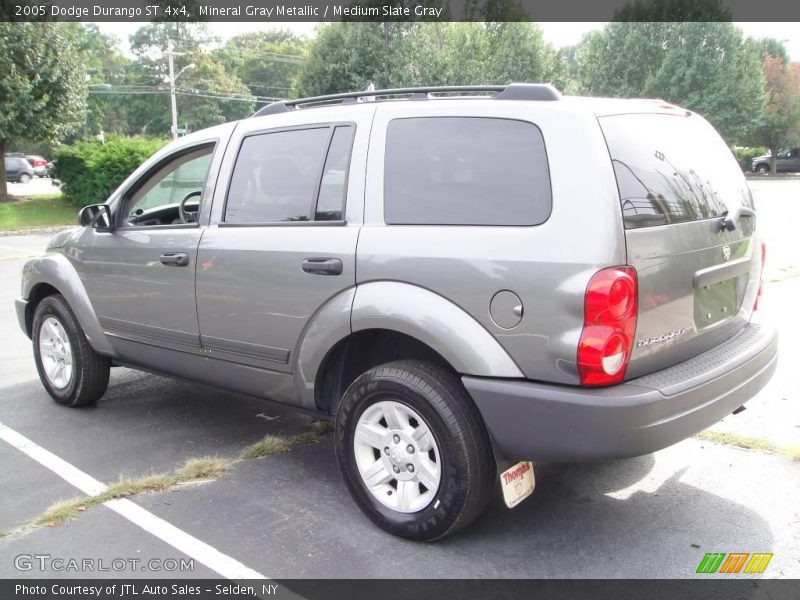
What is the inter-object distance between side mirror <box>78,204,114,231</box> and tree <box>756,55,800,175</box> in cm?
4455

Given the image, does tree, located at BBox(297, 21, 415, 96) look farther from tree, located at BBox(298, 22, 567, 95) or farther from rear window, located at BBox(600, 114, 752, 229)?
rear window, located at BBox(600, 114, 752, 229)

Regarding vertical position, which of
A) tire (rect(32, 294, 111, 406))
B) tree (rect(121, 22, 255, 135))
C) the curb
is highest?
tree (rect(121, 22, 255, 135))

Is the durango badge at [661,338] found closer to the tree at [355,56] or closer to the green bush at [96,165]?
the green bush at [96,165]

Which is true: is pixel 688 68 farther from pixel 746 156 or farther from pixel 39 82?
pixel 39 82

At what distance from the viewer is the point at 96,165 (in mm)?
22109

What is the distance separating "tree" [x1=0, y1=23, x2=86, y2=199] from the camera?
2002cm

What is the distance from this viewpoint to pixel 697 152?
3666 mm

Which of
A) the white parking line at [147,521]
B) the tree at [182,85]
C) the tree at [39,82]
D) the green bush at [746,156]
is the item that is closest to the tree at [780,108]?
the green bush at [746,156]

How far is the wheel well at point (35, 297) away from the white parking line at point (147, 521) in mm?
1209

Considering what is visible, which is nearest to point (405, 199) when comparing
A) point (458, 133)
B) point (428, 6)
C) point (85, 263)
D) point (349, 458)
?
point (458, 133)

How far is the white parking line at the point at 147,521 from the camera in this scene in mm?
3213

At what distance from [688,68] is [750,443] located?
113 feet

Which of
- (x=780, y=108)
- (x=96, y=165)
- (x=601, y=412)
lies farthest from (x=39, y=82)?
(x=780, y=108)

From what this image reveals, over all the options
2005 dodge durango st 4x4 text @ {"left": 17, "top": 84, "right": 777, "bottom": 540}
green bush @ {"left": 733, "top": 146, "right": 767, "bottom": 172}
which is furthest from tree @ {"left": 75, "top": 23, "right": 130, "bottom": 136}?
2005 dodge durango st 4x4 text @ {"left": 17, "top": 84, "right": 777, "bottom": 540}
